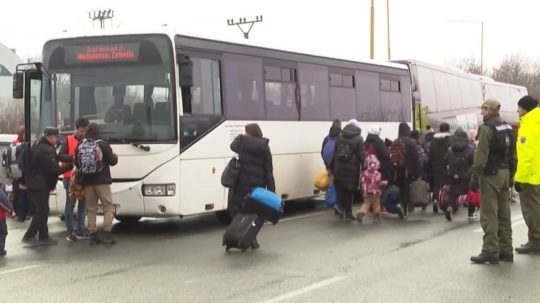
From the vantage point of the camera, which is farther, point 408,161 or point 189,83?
point 408,161

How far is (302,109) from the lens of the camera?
13945 millimetres

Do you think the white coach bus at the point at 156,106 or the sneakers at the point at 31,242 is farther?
the white coach bus at the point at 156,106

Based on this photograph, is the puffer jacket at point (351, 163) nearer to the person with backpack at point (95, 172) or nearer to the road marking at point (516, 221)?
the road marking at point (516, 221)

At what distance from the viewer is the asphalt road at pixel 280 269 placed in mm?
6816

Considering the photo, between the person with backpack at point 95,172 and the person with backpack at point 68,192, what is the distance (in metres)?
0.27

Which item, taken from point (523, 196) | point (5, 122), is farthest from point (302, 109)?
point (5, 122)

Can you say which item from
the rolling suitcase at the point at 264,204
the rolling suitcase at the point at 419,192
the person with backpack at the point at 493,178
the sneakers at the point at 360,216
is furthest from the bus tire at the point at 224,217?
the person with backpack at the point at 493,178

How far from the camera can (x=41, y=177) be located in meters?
9.98

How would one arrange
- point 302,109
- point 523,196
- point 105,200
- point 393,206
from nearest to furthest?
1. point 523,196
2. point 105,200
3. point 393,206
4. point 302,109

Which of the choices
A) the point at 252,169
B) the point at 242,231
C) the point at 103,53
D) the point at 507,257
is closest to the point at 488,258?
the point at 507,257

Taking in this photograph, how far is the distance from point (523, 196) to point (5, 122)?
45377 mm

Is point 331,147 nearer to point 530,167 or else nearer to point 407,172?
point 407,172

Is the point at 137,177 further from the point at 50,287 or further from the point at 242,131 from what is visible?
the point at 50,287

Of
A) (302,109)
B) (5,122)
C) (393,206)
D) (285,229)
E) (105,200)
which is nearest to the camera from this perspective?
(105,200)
